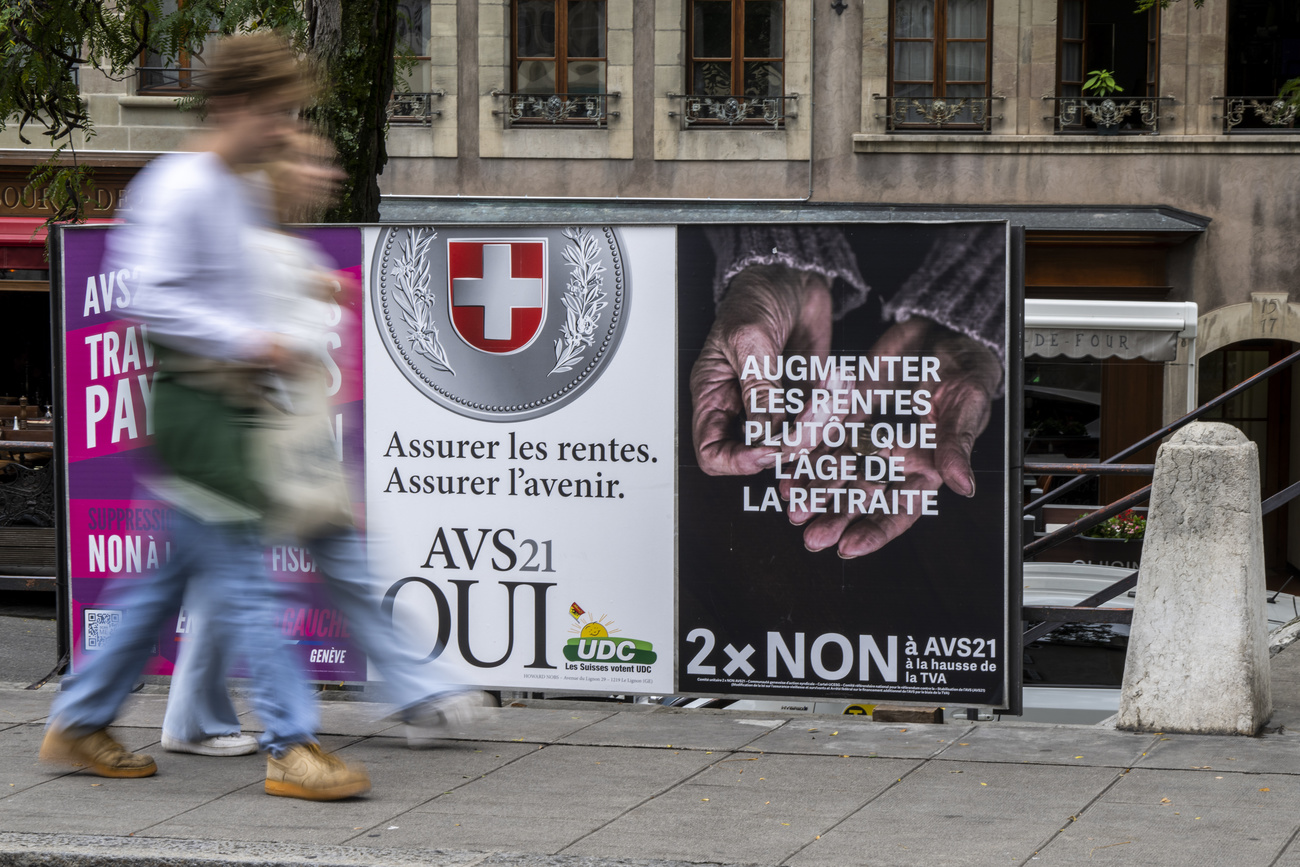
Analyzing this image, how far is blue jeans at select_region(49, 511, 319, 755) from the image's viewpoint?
4031 mm

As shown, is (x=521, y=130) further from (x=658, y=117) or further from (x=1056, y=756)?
(x=1056, y=756)

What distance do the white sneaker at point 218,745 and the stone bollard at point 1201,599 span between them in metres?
3.09

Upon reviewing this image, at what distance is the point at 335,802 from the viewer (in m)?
4.22

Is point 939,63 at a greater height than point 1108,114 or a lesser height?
greater

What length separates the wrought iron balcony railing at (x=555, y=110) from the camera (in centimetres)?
1873

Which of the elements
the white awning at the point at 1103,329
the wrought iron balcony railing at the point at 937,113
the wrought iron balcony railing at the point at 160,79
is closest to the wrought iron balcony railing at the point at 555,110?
the wrought iron balcony railing at the point at 937,113

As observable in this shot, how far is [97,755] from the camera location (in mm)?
4352

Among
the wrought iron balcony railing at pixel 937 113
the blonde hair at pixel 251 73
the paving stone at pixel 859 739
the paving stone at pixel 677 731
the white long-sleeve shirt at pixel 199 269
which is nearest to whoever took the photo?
the white long-sleeve shirt at pixel 199 269

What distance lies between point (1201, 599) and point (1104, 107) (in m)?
14.5

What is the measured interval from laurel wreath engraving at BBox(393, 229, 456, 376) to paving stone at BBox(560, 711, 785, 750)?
1.46 metres

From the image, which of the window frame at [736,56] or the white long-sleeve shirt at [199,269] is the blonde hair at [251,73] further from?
the window frame at [736,56]

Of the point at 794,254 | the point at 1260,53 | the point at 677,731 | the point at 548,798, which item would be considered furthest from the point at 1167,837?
the point at 1260,53

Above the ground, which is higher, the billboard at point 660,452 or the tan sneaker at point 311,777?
the billboard at point 660,452

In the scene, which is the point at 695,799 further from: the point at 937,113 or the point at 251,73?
the point at 937,113
